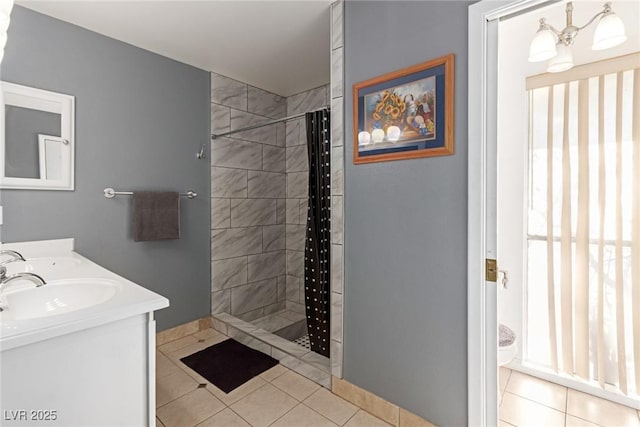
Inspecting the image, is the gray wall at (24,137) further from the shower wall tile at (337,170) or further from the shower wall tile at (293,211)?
the shower wall tile at (293,211)

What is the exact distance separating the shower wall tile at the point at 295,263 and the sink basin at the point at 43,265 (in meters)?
2.04

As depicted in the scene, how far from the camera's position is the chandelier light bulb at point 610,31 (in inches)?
53.7

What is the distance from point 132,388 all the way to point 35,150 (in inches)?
68.3

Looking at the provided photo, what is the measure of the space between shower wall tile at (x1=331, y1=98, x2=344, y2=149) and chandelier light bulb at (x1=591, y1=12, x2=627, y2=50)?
49.2 inches

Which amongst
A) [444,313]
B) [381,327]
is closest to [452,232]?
[444,313]

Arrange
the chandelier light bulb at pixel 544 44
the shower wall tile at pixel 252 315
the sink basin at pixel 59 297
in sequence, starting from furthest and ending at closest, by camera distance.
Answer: the shower wall tile at pixel 252 315
the chandelier light bulb at pixel 544 44
the sink basin at pixel 59 297

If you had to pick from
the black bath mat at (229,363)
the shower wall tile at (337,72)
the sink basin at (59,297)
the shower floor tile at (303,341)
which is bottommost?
the shower floor tile at (303,341)

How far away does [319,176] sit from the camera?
2145mm

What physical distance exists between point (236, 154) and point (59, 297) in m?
1.94

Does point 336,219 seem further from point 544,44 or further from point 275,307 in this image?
point 275,307

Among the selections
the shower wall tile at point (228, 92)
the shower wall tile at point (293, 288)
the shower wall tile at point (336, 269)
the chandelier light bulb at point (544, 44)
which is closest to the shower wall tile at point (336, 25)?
the chandelier light bulb at point (544, 44)

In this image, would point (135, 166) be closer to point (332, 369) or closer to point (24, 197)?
point (24, 197)

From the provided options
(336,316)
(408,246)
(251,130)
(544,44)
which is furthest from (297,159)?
(544,44)

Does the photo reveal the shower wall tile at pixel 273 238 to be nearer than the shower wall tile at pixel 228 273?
No
